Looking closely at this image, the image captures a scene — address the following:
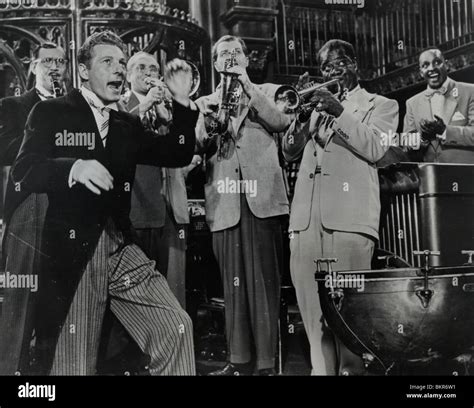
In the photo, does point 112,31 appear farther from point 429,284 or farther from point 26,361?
point 429,284

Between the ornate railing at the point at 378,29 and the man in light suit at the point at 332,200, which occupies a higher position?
the ornate railing at the point at 378,29

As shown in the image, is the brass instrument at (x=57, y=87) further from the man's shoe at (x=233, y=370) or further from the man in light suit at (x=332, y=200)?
the man's shoe at (x=233, y=370)

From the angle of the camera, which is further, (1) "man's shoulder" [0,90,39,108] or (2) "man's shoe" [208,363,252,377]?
(1) "man's shoulder" [0,90,39,108]

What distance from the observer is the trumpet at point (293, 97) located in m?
2.98

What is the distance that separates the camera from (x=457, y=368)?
2.98 meters

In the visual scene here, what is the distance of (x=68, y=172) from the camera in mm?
2879

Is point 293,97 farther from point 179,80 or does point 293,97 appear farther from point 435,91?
point 435,91

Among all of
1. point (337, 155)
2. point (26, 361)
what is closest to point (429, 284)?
point (337, 155)

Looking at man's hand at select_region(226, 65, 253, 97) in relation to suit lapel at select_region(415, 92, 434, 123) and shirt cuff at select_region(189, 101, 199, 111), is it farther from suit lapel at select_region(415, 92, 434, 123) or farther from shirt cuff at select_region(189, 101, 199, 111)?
suit lapel at select_region(415, 92, 434, 123)

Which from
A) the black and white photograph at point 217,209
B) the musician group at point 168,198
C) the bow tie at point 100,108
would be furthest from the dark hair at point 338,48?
the bow tie at point 100,108

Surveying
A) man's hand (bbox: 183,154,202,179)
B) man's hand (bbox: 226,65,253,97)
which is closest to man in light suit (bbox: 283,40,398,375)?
man's hand (bbox: 226,65,253,97)

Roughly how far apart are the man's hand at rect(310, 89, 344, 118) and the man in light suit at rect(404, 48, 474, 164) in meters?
0.38

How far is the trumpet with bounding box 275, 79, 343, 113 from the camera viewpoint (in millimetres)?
2984

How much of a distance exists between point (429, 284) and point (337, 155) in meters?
0.67
